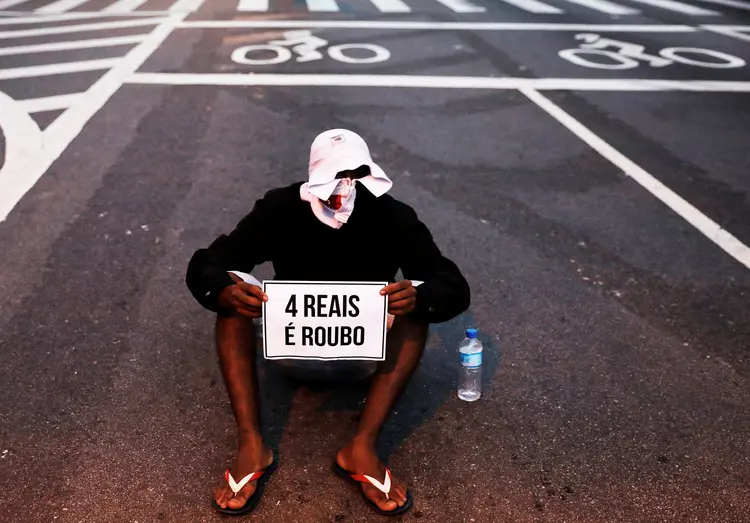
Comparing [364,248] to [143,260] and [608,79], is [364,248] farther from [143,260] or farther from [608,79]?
[608,79]

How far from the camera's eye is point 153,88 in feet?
34.1

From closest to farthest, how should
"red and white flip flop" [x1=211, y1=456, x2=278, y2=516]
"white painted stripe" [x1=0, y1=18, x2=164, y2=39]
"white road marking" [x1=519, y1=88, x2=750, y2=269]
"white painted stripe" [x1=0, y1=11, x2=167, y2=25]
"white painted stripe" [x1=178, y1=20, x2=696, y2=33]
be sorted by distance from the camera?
1. "red and white flip flop" [x1=211, y1=456, x2=278, y2=516]
2. "white road marking" [x1=519, y1=88, x2=750, y2=269]
3. "white painted stripe" [x1=0, y1=18, x2=164, y2=39]
4. "white painted stripe" [x1=178, y1=20, x2=696, y2=33]
5. "white painted stripe" [x1=0, y1=11, x2=167, y2=25]

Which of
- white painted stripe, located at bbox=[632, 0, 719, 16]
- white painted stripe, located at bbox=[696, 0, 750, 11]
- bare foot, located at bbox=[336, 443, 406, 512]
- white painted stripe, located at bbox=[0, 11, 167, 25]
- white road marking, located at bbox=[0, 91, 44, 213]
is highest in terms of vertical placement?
bare foot, located at bbox=[336, 443, 406, 512]

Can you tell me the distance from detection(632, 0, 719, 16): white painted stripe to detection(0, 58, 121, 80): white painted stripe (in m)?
11.5

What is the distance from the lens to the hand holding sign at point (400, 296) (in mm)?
3528

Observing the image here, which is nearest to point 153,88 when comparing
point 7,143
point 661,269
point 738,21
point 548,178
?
point 7,143

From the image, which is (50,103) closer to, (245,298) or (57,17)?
(57,17)

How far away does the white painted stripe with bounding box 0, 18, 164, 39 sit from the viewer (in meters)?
13.9

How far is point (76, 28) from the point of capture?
1448 centimetres

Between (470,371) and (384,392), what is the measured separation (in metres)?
0.81

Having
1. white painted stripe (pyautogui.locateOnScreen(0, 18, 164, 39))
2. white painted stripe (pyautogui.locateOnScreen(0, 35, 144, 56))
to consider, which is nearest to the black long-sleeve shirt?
white painted stripe (pyautogui.locateOnScreen(0, 35, 144, 56))

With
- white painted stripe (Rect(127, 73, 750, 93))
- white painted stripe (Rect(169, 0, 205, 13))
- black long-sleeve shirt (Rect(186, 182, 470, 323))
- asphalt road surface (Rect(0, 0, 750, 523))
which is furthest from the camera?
white painted stripe (Rect(169, 0, 205, 13))

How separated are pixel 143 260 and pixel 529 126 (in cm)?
465

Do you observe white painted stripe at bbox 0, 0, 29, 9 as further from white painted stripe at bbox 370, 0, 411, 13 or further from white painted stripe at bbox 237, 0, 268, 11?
white painted stripe at bbox 370, 0, 411, 13
